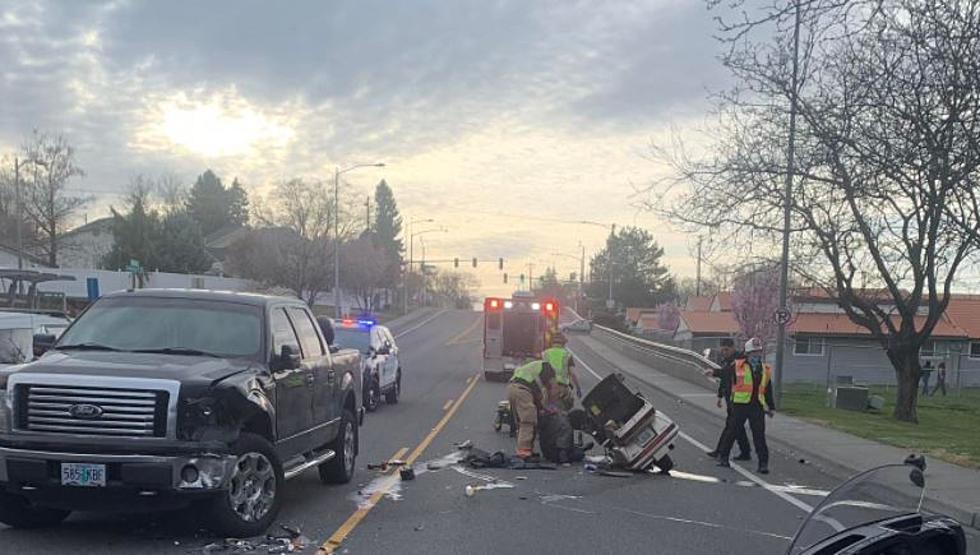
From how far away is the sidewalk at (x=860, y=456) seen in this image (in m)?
9.77

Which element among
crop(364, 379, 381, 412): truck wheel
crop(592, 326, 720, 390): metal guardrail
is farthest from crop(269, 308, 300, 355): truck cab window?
crop(592, 326, 720, 390): metal guardrail

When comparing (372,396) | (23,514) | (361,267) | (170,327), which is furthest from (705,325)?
(23,514)

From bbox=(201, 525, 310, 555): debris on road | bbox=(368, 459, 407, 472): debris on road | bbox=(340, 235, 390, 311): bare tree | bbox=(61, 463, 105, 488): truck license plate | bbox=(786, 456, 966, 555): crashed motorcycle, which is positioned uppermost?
bbox=(340, 235, 390, 311): bare tree

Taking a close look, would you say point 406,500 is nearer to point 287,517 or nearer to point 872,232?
point 287,517

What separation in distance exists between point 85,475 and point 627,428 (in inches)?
270

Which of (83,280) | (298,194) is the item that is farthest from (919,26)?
(298,194)

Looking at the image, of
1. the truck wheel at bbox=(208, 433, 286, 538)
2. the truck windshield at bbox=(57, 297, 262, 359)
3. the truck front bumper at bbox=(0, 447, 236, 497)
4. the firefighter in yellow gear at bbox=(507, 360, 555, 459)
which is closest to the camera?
the truck front bumper at bbox=(0, 447, 236, 497)

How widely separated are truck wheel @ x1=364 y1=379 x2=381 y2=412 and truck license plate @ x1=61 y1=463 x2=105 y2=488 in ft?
38.7

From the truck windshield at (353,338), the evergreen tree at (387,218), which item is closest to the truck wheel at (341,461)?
the truck windshield at (353,338)

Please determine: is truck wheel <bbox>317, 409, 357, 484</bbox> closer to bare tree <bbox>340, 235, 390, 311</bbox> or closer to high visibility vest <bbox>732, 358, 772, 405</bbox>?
high visibility vest <bbox>732, 358, 772, 405</bbox>

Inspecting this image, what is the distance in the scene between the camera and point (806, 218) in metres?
21.2

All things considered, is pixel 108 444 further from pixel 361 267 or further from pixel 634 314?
pixel 634 314

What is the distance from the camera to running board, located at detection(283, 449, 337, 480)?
7.87 meters

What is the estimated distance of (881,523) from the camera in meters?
3.70
